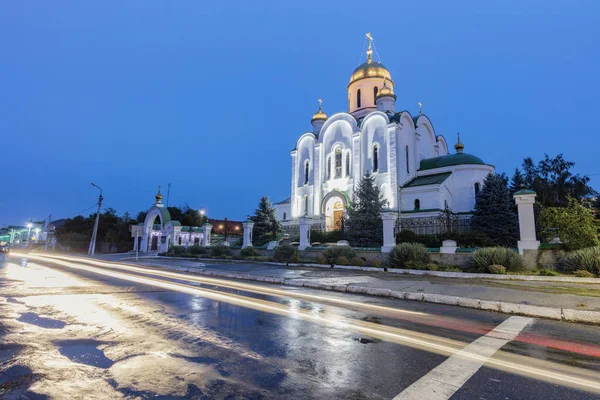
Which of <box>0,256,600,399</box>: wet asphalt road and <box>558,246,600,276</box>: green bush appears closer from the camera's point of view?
<box>0,256,600,399</box>: wet asphalt road

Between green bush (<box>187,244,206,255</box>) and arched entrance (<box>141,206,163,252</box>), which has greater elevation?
arched entrance (<box>141,206,163,252</box>)

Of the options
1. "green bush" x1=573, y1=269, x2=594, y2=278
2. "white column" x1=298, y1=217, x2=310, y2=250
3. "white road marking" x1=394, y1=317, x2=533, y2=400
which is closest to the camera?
"white road marking" x1=394, y1=317, x2=533, y2=400

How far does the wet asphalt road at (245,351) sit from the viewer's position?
2729 mm

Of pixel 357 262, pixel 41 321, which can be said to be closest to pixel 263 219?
pixel 357 262

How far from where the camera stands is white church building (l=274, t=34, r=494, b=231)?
27.0 metres

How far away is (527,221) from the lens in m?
11.9

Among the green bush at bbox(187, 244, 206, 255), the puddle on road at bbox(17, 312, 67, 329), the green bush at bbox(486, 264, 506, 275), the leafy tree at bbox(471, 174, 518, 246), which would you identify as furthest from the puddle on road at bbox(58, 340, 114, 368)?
the green bush at bbox(187, 244, 206, 255)

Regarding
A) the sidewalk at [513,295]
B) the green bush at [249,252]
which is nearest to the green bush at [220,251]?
the green bush at [249,252]

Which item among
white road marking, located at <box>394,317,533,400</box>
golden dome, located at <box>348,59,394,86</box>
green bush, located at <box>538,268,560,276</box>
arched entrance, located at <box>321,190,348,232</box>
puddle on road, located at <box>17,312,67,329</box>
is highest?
golden dome, located at <box>348,59,394,86</box>

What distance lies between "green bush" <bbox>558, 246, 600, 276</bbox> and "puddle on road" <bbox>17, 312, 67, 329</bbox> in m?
13.6

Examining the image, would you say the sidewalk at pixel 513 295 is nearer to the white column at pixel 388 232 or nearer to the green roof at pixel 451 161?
the white column at pixel 388 232

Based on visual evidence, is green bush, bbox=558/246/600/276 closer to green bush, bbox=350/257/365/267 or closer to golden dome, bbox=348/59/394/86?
green bush, bbox=350/257/365/267

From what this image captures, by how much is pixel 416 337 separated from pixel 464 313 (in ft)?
8.49

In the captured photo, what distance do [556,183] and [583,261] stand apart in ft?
114
